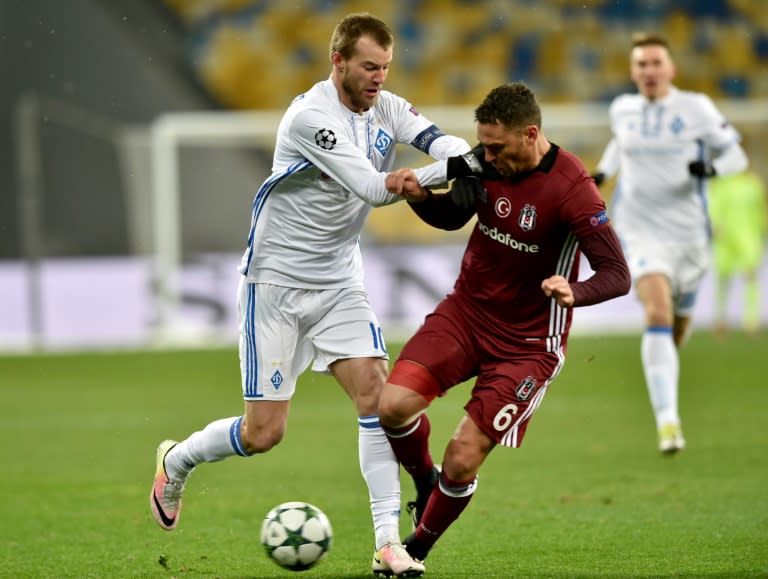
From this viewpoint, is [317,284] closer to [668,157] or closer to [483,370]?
[483,370]

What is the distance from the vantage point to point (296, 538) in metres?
4.81

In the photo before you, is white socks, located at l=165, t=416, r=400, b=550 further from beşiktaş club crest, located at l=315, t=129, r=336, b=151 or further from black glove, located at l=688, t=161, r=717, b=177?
black glove, located at l=688, t=161, r=717, b=177

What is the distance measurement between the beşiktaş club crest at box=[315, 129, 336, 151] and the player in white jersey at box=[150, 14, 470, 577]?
85 mm

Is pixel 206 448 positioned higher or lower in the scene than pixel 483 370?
lower

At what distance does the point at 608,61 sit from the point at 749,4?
268cm

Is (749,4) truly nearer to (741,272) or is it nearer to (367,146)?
(741,272)

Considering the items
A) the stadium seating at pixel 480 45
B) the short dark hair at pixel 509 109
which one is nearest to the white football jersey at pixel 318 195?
the short dark hair at pixel 509 109

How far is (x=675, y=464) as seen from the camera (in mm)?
7715

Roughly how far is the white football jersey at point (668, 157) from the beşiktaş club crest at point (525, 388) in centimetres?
354

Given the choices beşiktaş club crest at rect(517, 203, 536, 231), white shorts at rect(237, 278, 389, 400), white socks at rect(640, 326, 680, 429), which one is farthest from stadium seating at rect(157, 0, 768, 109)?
beşiktaş club crest at rect(517, 203, 536, 231)

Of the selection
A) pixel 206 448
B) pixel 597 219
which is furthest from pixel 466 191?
pixel 206 448

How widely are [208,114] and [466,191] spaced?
56.2 ft

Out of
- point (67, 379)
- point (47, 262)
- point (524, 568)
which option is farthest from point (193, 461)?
point (47, 262)

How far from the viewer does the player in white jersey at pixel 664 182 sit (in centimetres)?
814
